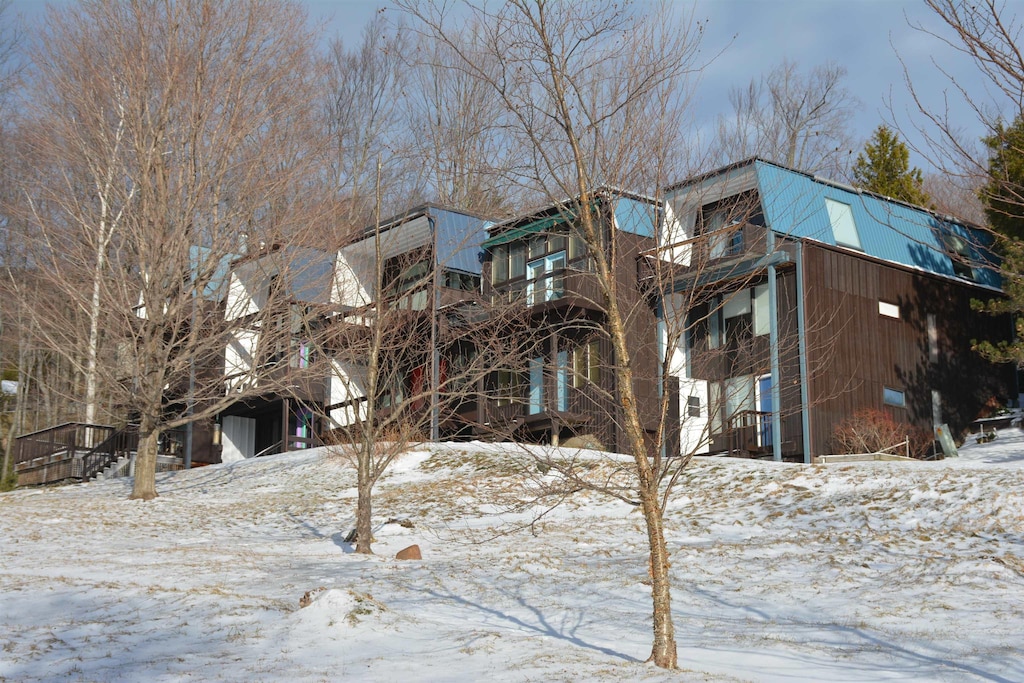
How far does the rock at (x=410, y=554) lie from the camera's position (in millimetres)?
17062

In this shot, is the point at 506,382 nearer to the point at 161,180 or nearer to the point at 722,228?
the point at 161,180

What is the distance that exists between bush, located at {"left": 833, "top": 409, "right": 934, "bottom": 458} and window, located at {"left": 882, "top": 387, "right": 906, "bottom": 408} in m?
0.59

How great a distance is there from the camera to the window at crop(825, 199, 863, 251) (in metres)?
28.0

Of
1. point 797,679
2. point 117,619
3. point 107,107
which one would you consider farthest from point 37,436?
point 797,679

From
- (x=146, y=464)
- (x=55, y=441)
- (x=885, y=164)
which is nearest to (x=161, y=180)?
(x=146, y=464)

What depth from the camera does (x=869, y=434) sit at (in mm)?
25453

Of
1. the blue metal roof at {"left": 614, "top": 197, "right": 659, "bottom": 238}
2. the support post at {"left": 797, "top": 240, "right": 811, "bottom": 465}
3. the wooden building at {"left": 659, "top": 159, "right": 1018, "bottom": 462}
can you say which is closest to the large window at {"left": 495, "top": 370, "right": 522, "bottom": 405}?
the wooden building at {"left": 659, "top": 159, "right": 1018, "bottom": 462}

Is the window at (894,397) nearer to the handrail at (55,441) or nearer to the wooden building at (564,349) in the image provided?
the wooden building at (564,349)

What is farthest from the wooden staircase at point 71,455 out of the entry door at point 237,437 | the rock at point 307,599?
the rock at point 307,599

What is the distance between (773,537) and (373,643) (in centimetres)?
816

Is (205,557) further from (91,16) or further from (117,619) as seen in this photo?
(91,16)

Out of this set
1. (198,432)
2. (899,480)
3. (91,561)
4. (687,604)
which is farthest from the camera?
(198,432)

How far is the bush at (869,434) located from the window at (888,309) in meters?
2.83

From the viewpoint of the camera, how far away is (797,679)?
395 inches
